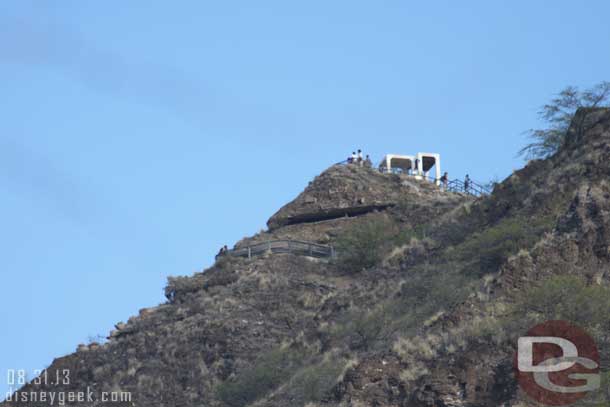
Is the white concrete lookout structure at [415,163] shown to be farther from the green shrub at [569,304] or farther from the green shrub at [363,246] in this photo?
the green shrub at [569,304]

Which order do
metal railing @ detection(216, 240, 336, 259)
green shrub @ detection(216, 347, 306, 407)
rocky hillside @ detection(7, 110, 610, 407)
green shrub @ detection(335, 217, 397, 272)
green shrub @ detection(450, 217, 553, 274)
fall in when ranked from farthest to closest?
metal railing @ detection(216, 240, 336, 259) → green shrub @ detection(335, 217, 397, 272) → green shrub @ detection(216, 347, 306, 407) → green shrub @ detection(450, 217, 553, 274) → rocky hillside @ detection(7, 110, 610, 407)

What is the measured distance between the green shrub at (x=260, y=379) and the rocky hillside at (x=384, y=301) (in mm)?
74

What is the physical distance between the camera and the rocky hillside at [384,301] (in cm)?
4525

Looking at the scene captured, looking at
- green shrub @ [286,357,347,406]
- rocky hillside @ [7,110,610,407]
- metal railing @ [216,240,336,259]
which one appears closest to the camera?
rocky hillside @ [7,110,610,407]

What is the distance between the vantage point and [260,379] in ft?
188

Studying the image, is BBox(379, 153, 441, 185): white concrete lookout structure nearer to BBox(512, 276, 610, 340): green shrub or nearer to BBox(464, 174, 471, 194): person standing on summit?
BBox(464, 174, 471, 194): person standing on summit

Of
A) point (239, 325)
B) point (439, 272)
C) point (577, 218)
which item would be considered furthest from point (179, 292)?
point (577, 218)

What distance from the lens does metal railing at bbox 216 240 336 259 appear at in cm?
7731

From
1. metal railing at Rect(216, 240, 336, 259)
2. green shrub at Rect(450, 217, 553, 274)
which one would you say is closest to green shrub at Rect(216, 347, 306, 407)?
green shrub at Rect(450, 217, 553, 274)

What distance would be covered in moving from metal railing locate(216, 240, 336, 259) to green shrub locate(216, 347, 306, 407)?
18.1m

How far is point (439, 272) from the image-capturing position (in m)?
58.0

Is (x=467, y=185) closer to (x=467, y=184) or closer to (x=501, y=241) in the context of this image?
(x=467, y=184)

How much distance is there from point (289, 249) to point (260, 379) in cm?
2058

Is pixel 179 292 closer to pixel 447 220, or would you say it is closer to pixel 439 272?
pixel 447 220
